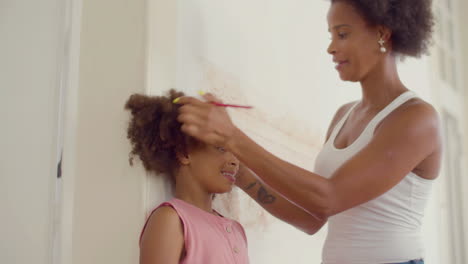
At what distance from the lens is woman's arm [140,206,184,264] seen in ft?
3.54

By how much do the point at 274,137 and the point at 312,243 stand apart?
1.52 ft

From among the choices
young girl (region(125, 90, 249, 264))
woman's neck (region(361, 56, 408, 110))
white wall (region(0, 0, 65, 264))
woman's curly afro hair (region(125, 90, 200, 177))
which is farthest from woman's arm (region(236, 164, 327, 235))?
white wall (region(0, 0, 65, 264))

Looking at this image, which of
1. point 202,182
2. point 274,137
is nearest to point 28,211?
point 202,182

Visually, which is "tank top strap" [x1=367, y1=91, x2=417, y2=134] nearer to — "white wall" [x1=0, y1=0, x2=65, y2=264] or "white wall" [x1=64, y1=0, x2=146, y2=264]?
"white wall" [x1=64, y1=0, x2=146, y2=264]

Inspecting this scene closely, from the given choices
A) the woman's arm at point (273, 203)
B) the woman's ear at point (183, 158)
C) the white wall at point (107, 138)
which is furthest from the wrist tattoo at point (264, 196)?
the white wall at point (107, 138)

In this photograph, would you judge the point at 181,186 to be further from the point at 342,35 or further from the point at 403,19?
the point at 403,19

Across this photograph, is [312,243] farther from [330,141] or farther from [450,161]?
[450,161]

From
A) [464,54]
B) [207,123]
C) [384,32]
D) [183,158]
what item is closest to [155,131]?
[183,158]

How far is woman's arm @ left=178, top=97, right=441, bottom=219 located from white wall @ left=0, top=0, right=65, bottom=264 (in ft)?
1.13

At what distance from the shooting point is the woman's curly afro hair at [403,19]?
140 centimetres

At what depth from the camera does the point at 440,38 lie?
3684 mm

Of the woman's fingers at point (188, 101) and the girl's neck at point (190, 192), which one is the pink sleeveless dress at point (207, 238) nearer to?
the girl's neck at point (190, 192)

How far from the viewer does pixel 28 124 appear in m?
1.29

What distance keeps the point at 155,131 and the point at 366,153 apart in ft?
1.54
